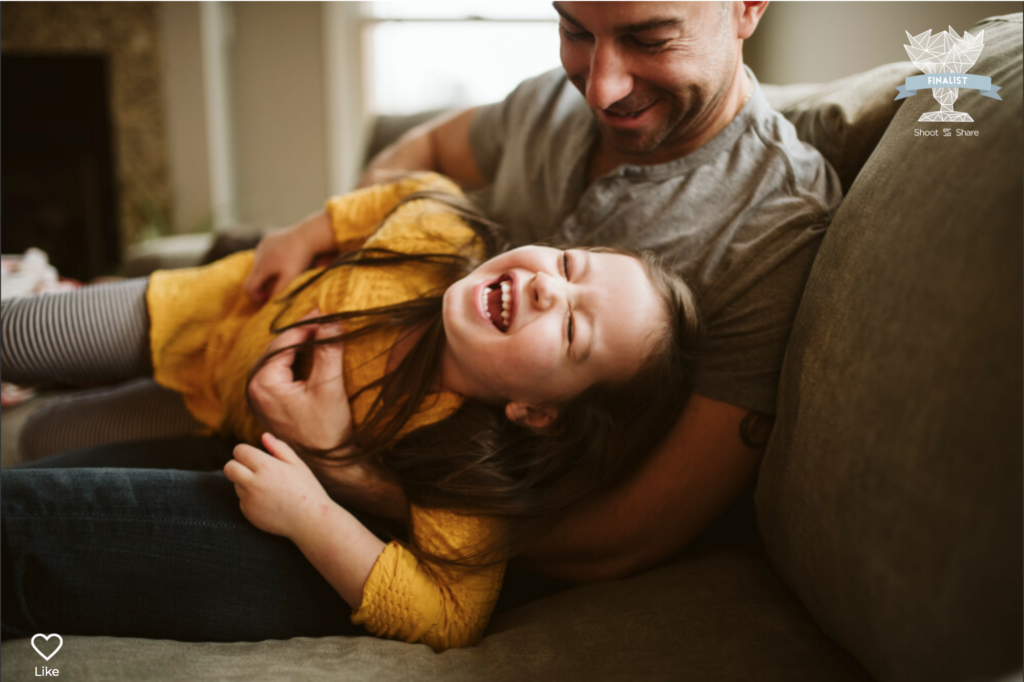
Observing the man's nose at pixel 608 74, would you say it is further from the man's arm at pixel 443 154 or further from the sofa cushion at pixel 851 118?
the man's arm at pixel 443 154

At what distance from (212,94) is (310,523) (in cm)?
411

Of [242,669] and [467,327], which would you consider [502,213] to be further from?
[242,669]

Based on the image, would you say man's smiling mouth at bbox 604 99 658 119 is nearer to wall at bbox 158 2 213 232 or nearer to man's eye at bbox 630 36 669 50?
man's eye at bbox 630 36 669 50

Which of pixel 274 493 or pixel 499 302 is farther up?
pixel 499 302

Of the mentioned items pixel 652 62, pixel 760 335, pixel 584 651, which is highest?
pixel 652 62

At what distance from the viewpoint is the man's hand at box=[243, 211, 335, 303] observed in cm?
128

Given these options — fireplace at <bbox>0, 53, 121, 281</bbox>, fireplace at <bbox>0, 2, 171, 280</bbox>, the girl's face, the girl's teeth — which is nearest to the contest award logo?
the girl's face

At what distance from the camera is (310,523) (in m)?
0.86

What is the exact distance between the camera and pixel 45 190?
4043mm

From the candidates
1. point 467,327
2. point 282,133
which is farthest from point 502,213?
point 282,133

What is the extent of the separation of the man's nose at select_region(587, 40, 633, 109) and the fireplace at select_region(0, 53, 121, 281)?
416cm

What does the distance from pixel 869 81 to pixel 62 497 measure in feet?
4.54

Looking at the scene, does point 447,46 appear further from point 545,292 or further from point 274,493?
point 274,493

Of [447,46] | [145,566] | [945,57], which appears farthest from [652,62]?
[447,46]
